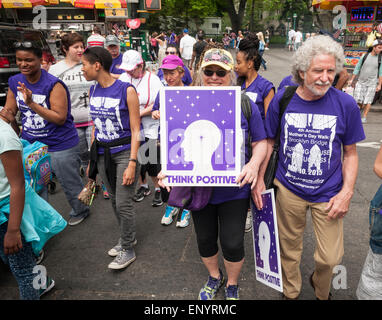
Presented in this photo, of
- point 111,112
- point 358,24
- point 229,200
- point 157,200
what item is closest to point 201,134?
point 229,200

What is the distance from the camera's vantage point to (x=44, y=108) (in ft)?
9.38

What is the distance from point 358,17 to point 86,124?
420 inches

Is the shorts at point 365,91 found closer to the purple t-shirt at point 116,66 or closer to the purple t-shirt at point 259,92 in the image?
the purple t-shirt at point 259,92

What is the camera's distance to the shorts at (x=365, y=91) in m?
7.37

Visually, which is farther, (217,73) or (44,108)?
(44,108)

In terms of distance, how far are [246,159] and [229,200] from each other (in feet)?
1.01

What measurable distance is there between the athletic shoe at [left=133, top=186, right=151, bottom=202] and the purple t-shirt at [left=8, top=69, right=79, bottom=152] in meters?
1.32

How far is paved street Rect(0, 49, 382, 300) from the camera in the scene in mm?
2541

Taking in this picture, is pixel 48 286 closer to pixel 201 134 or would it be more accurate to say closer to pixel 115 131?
pixel 115 131

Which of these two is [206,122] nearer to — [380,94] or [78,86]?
[78,86]

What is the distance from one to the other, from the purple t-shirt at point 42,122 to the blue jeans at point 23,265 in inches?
53.8

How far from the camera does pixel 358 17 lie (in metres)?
10.3

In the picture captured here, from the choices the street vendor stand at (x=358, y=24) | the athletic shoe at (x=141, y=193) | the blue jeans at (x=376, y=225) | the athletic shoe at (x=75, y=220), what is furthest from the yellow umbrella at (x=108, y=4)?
the blue jeans at (x=376, y=225)
